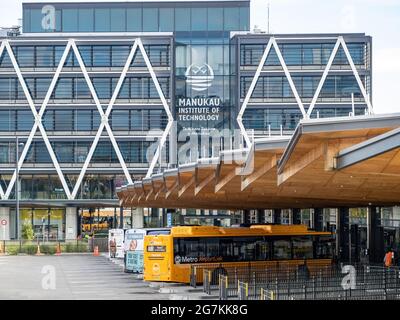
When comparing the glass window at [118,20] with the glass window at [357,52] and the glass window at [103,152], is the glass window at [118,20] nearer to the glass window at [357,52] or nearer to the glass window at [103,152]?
the glass window at [103,152]

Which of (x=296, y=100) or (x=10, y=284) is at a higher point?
(x=296, y=100)

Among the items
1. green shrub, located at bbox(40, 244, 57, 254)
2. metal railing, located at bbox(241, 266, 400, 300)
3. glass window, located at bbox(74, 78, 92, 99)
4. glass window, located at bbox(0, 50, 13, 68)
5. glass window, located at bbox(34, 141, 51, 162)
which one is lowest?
green shrub, located at bbox(40, 244, 57, 254)

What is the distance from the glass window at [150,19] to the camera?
325 ft

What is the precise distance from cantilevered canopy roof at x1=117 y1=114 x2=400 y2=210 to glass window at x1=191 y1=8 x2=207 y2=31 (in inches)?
2013

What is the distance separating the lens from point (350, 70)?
311ft

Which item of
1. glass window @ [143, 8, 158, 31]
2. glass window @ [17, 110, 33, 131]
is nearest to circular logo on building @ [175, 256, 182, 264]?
glass window @ [17, 110, 33, 131]

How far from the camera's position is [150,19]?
326ft

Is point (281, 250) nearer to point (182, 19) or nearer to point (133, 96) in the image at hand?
point (133, 96)

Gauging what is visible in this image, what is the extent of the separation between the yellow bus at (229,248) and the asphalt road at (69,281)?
1449 millimetres

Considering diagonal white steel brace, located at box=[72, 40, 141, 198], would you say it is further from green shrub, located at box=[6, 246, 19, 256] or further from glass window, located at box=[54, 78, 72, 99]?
green shrub, located at box=[6, 246, 19, 256]

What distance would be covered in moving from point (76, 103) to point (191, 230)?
56275 mm

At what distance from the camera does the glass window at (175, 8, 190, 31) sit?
3861 inches
